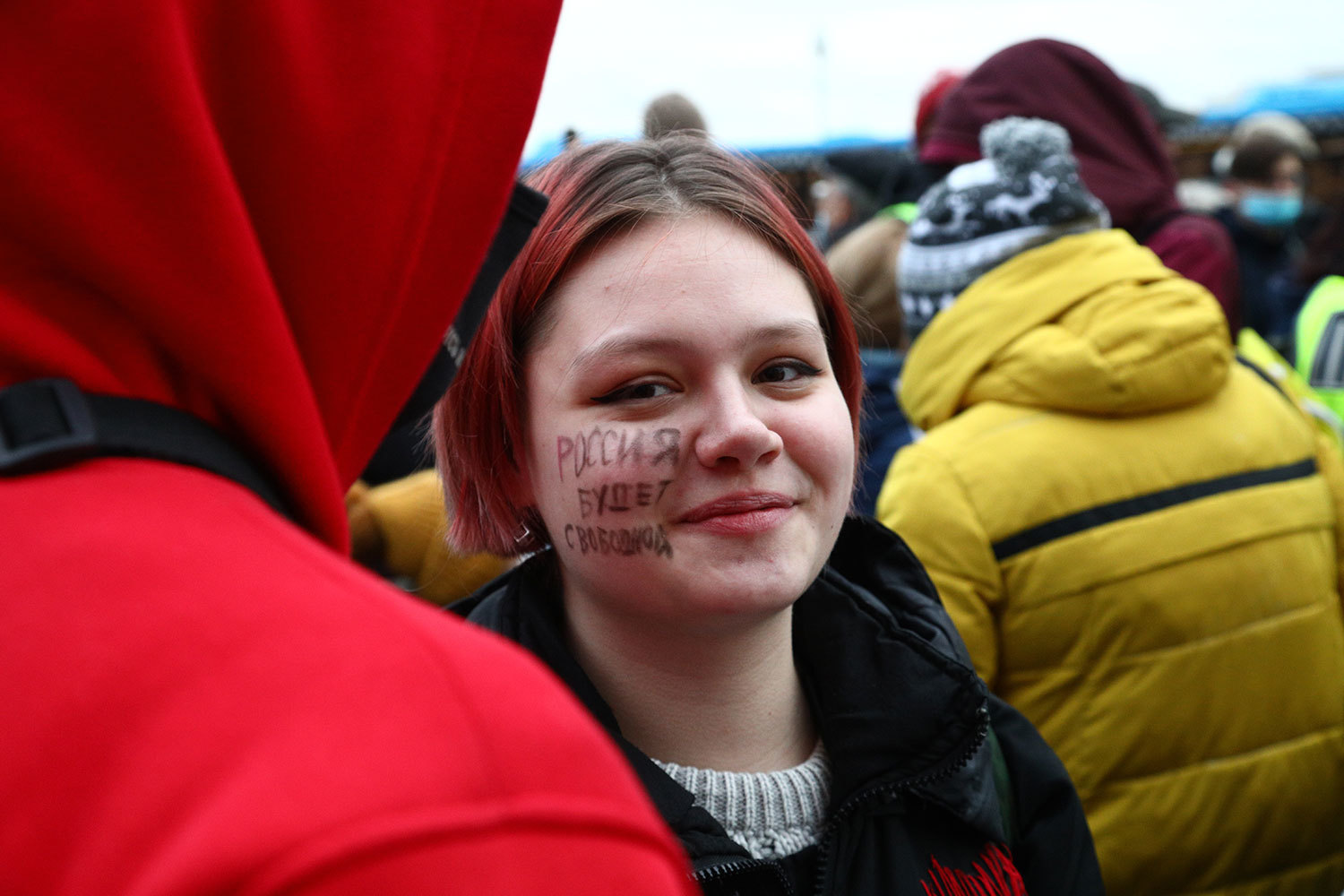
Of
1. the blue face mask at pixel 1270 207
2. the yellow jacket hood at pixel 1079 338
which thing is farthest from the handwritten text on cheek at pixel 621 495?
the blue face mask at pixel 1270 207

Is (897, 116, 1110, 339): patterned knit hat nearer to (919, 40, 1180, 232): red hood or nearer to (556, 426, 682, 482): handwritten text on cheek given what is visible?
(919, 40, 1180, 232): red hood

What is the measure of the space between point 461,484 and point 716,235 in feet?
1.76

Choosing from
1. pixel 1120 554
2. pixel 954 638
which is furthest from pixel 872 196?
pixel 954 638

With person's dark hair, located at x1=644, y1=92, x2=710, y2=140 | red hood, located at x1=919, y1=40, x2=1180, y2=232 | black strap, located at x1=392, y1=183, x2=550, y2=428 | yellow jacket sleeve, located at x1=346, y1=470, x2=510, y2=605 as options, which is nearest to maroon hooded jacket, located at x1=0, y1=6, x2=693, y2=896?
black strap, located at x1=392, y1=183, x2=550, y2=428

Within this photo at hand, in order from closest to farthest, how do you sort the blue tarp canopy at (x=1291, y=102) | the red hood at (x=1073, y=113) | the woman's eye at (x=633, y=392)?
1. the woman's eye at (x=633, y=392)
2. the red hood at (x=1073, y=113)
3. the blue tarp canopy at (x=1291, y=102)

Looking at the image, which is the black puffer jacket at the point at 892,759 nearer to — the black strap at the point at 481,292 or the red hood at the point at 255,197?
the black strap at the point at 481,292

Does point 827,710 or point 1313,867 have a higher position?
point 827,710

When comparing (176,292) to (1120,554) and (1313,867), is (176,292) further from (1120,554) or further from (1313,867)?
(1313,867)

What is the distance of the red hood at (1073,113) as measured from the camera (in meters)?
3.10

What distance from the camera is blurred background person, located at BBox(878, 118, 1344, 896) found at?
6.90ft

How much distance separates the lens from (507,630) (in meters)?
1.50

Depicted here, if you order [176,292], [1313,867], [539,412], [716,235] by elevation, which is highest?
[176,292]

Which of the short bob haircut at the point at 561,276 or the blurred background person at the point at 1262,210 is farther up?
the short bob haircut at the point at 561,276

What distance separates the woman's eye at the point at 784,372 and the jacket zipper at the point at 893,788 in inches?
21.3
